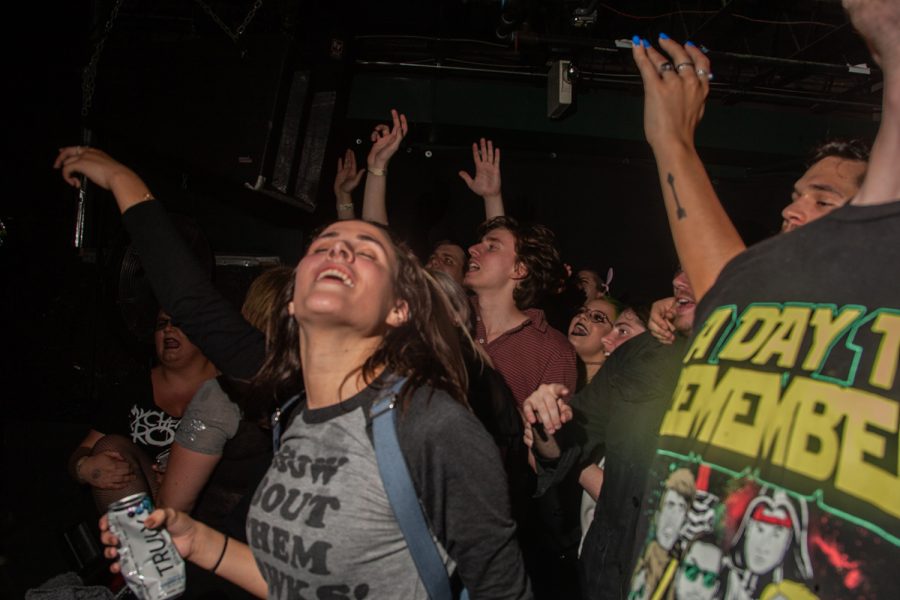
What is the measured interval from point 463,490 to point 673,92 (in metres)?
0.89

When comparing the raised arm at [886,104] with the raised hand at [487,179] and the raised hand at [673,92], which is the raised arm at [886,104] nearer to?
the raised hand at [673,92]

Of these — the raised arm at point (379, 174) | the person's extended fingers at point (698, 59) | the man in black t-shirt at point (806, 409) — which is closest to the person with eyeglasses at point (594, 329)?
the raised arm at point (379, 174)

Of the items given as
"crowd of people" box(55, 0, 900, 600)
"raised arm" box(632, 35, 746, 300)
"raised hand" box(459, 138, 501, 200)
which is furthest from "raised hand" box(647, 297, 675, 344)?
"raised hand" box(459, 138, 501, 200)

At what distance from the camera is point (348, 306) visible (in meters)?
1.39

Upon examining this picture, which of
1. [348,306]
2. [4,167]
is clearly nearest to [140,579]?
[348,306]

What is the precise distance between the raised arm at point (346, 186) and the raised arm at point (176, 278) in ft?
7.77

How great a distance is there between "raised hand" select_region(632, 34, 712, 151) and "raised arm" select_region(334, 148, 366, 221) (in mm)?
A: 3023

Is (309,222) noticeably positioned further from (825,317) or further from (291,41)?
(825,317)

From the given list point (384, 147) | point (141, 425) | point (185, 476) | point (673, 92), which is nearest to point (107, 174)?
point (185, 476)

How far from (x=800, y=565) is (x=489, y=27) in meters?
4.77

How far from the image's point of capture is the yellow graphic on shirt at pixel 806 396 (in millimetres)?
651

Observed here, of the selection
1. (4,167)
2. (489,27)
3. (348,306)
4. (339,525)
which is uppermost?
(489,27)

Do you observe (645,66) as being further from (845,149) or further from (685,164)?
(845,149)

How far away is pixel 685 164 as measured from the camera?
3.62 ft
